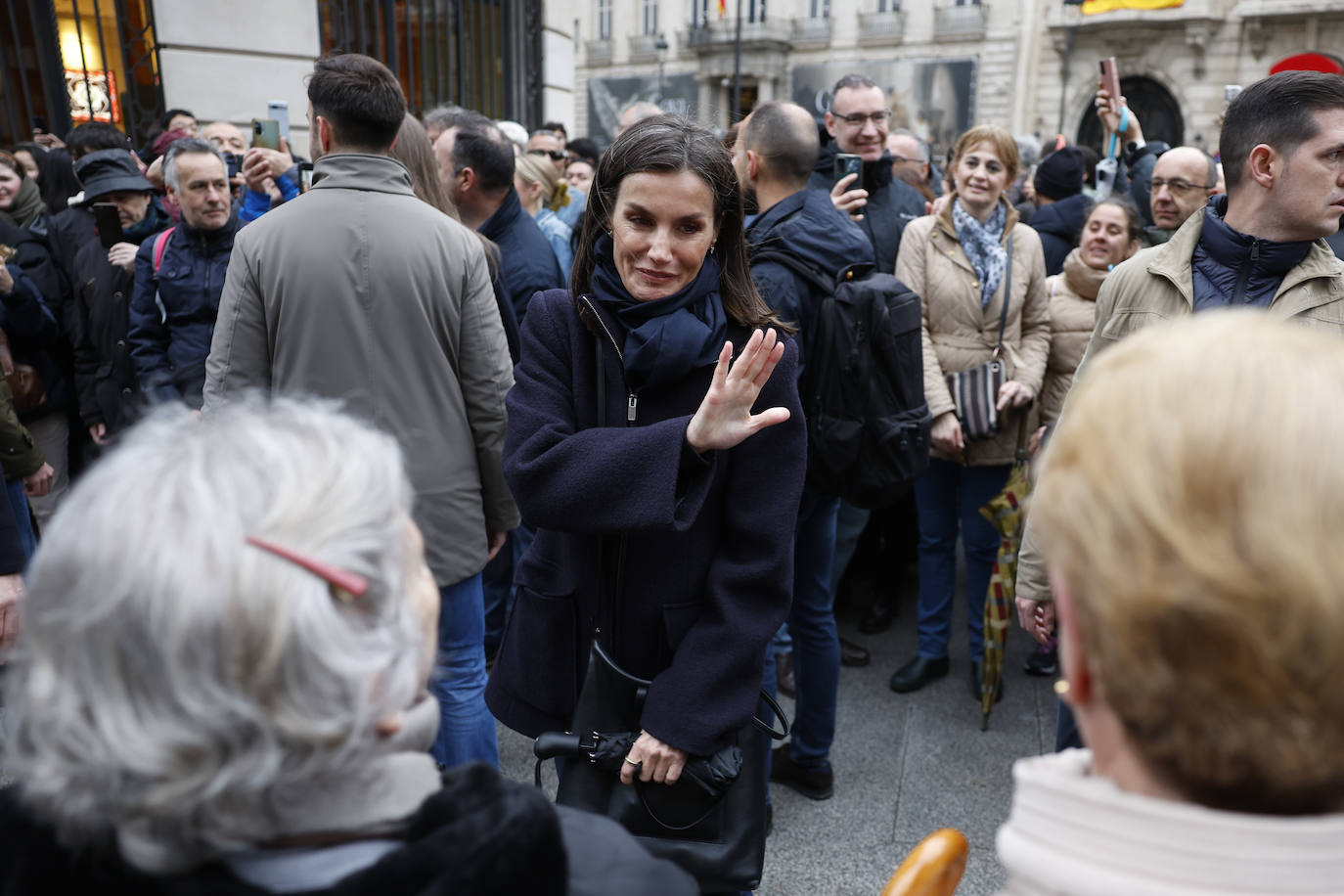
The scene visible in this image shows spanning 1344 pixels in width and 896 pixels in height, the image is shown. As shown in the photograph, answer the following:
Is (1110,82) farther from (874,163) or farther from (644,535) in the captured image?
(644,535)

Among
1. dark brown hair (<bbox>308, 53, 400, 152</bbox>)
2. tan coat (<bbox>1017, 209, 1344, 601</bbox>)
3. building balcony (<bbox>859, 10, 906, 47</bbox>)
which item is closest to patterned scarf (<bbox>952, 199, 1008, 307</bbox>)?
tan coat (<bbox>1017, 209, 1344, 601</bbox>)

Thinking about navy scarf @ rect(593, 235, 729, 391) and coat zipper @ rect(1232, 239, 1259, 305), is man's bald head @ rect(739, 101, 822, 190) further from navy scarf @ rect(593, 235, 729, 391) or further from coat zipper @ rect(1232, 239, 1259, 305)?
coat zipper @ rect(1232, 239, 1259, 305)

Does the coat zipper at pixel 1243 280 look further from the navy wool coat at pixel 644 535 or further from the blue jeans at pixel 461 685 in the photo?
the blue jeans at pixel 461 685

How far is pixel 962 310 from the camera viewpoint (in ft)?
12.5

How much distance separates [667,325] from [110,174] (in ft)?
12.1

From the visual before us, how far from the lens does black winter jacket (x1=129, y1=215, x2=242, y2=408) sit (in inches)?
147

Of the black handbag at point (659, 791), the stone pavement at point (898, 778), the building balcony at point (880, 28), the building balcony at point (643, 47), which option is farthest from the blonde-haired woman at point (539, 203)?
the building balcony at point (643, 47)

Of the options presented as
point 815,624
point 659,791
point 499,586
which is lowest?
point 499,586

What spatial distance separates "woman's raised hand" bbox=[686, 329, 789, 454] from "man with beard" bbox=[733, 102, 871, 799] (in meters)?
1.19

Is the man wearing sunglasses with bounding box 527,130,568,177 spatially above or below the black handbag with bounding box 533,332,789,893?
above

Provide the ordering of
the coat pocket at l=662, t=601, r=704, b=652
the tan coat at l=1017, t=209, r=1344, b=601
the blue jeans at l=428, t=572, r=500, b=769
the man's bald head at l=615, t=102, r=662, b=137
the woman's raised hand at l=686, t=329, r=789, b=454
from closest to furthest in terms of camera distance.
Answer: the woman's raised hand at l=686, t=329, r=789, b=454 < the coat pocket at l=662, t=601, r=704, b=652 < the tan coat at l=1017, t=209, r=1344, b=601 < the man's bald head at l=615, t=102, r=662, b=137 < the blue jeans at l=428, t=572, r=500, b=769

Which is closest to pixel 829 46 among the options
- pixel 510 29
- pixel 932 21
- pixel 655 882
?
pixel 932 21

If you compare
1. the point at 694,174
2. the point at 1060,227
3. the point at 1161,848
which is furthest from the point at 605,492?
the point at 1060,227

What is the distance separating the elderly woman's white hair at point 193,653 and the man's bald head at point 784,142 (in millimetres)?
2607
